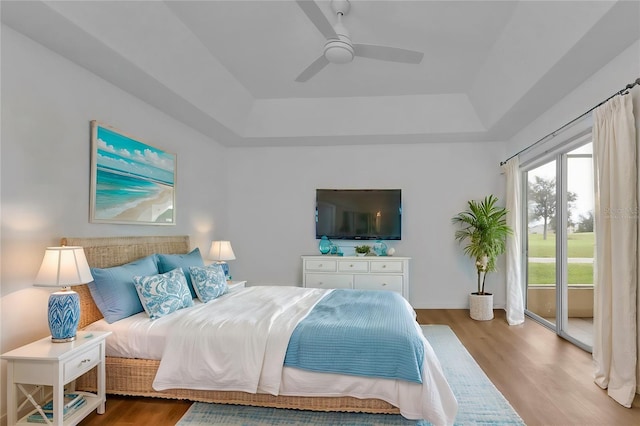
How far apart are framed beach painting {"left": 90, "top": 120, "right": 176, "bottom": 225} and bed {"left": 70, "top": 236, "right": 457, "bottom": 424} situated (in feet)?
1.17

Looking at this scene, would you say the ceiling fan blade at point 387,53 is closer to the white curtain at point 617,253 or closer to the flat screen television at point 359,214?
the white curtain at point 617,253

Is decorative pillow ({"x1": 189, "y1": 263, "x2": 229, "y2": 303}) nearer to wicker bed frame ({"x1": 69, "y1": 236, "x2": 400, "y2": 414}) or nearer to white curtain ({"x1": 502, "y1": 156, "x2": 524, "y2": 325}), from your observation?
wicker bed frame ({"x1": 69, "y1": 236, "x2": 400, "y2": 414})

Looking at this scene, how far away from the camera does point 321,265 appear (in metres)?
5.43

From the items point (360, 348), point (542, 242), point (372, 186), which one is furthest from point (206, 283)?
point (542, 242)

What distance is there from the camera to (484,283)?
5578 millimetres

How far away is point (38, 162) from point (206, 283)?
5.33 feet

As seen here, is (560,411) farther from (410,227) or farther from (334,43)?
(410,227)

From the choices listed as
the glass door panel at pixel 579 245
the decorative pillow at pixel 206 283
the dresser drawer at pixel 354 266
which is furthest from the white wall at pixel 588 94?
the decorative pillow at pixel 206 283

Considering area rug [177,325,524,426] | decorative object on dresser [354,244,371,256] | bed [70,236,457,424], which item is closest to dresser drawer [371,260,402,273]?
decorative object on dresser [354,244,371,256]

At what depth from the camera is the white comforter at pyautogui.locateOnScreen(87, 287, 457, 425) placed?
2.28m

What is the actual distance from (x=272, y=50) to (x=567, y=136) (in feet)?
10.2

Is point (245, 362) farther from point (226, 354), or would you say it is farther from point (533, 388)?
point (533, 388)

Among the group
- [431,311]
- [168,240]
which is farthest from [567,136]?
[168,240]

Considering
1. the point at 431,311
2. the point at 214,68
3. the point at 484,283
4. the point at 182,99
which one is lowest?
the point at 431,311
